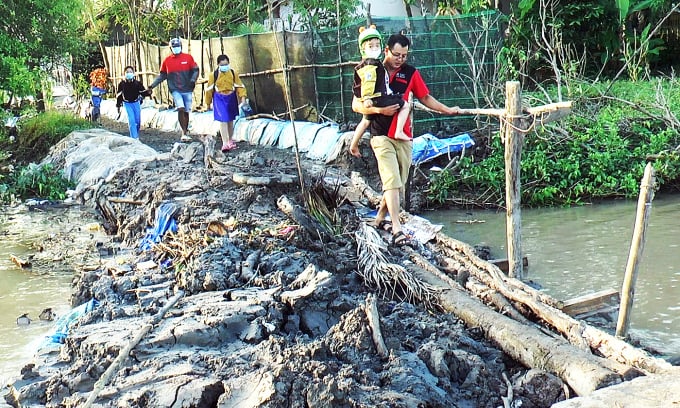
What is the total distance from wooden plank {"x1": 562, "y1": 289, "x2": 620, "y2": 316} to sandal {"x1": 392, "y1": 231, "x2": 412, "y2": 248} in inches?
61.9

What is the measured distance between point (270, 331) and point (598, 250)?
4.53 meters

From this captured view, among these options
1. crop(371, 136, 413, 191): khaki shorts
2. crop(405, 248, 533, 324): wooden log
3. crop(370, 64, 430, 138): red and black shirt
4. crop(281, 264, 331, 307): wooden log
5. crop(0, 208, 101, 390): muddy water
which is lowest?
crop(0, 208, 101, 390): muddy water

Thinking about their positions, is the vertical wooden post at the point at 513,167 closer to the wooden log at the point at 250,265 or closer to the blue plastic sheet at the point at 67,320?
the wooden log at the point at 250,265

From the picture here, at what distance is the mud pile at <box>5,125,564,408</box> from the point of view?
379 centimetres

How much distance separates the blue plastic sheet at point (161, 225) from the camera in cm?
755

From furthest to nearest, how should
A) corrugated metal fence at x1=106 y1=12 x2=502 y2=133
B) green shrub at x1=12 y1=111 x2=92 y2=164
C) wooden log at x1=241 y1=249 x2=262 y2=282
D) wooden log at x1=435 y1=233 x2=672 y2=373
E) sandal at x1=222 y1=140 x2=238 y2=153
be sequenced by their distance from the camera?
green shrub at x1=12 y1=111 x2=92 y2=164 → sandal at x1=222 y1=140 x2=238 y2=153 → corrugated metal fence at x1=106 y1=12 x2=502 y2=133 → wooden log at x1=241 y1=249 x2=262 y2=282 → wooden log at x1=435 y1=233 x2=672 y2=373

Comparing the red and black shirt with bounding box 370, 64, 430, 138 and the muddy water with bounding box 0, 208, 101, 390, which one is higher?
the red and black shirt with bounding box 370, 64, 430, 138

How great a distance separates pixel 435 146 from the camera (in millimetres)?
10438

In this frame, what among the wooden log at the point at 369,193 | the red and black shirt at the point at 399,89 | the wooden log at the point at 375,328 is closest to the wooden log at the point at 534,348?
the wooden log at the point at 375,328

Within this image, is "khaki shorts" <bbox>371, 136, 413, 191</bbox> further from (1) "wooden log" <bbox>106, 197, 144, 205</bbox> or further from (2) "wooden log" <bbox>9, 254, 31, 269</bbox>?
(2) "wooden log" <bbox>9, 254, 31, 269</bbox>

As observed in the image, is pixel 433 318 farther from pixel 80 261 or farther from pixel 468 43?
pixel 468 43

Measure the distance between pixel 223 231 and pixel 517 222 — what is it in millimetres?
2534

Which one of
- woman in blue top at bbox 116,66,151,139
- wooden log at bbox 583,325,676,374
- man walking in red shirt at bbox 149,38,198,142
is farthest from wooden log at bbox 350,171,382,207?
woman in blue top at bbox 116,66,151,139

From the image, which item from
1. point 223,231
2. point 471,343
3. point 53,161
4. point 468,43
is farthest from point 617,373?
point 53,161
